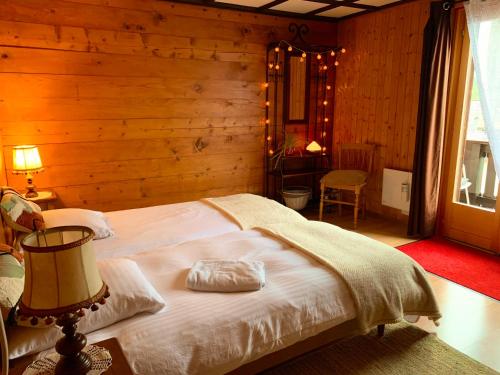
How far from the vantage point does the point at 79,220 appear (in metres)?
2.46

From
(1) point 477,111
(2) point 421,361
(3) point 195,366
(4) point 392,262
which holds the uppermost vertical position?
(1) point 477,111

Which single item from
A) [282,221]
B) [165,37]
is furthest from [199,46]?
[282,221]

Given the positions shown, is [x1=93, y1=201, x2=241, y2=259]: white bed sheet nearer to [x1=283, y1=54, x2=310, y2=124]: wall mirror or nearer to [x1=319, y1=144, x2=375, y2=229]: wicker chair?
[x1=319, y1=144, x2=375, y2=229]: wicker chair

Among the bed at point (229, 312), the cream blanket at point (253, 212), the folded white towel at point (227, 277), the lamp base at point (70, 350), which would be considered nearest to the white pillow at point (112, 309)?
the bed at point (229, 312)

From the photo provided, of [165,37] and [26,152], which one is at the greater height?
[165,37]

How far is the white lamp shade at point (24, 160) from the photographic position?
3078 millimetres

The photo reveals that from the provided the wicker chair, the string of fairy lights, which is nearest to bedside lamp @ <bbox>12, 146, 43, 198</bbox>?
the string of fairy lights

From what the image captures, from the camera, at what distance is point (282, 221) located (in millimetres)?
2771

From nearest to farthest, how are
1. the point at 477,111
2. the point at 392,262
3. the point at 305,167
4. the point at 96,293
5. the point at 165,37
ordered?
the point at 96,293 → the point at 392,262 → the point at 477,111 → the point at 165,37 → the point at 305,167

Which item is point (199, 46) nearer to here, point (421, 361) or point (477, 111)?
point (477, 111)

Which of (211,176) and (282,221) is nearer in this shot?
(282,221)

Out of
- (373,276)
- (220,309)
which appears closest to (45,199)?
(220,309)

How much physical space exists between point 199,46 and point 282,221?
2249 mm

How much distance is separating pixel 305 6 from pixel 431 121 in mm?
1825
